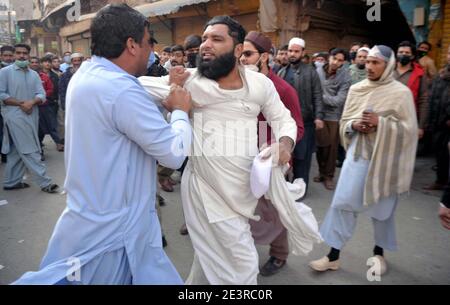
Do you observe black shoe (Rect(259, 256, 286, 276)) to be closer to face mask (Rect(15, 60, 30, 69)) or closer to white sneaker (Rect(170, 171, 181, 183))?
white sneaker (Rect(170, 171, 181, 183))

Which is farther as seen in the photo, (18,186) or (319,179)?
(319,179)

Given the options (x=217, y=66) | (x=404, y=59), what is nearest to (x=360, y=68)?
(x=404, y=59)

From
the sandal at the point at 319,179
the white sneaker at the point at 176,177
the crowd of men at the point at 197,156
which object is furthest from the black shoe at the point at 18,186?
the sandal at the point at 319,179

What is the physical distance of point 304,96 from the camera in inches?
201

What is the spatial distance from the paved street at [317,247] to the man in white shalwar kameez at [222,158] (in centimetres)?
Result: 93

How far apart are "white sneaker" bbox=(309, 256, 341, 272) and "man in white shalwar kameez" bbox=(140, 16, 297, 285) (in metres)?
1.10

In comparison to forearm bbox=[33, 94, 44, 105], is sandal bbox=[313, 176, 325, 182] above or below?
below

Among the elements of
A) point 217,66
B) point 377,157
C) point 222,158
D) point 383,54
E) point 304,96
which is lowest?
point 377,157

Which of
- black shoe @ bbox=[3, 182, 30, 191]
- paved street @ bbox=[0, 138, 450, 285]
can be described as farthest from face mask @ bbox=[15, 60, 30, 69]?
paved street @ bbox=[0, 138, 450, 285]

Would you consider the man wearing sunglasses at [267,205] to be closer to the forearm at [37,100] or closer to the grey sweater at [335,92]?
the grey sweater at [335,92]

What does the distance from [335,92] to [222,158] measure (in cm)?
402

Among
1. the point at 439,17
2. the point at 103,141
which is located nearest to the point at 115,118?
the point at 103,141

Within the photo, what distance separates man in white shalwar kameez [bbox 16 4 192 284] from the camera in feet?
4.94

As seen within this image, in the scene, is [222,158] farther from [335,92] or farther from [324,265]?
[335,92]
